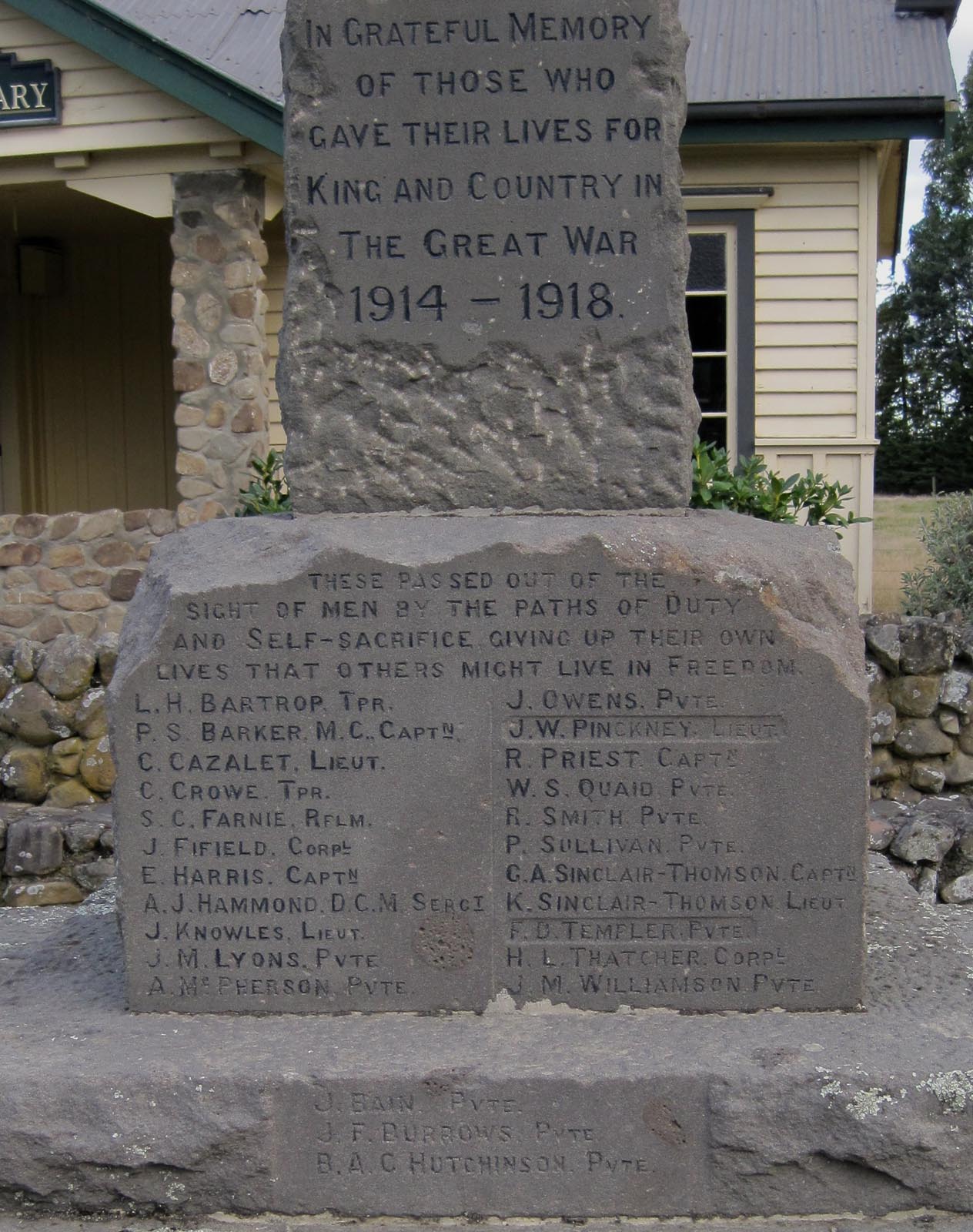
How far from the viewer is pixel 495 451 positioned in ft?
10.0

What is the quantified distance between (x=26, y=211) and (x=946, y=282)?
22.9m

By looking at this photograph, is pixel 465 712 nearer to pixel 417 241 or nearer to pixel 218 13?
pixel 417 241

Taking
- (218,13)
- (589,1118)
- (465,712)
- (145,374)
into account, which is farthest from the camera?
(145,374)

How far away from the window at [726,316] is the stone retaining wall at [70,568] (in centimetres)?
337

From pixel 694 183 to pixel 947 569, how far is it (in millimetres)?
2776

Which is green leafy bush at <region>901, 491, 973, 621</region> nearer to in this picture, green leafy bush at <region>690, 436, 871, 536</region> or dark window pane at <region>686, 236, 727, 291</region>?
dark window pane at <region>686, 236, 727, 291</region>

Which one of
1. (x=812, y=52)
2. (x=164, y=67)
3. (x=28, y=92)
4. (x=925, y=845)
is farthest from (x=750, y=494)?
(x=28, y=92)

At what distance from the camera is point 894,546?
1484 centimetres

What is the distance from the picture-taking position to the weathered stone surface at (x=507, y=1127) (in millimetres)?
2609

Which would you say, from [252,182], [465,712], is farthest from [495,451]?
[252,182]

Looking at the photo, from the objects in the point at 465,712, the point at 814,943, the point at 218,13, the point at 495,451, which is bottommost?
the point at 814,943

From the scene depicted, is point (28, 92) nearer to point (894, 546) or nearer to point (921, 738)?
point (921, 738)

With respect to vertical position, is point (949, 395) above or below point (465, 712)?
above

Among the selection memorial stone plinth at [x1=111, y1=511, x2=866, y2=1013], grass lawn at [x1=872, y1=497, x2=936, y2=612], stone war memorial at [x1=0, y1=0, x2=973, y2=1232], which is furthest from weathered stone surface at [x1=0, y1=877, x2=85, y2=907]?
grass lawn at [x1=872, y1=497, x2=936, y2=612]
